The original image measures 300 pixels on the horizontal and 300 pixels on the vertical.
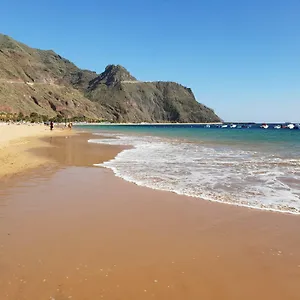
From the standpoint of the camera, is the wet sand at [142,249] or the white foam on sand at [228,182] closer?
the wet sand at [142,249]

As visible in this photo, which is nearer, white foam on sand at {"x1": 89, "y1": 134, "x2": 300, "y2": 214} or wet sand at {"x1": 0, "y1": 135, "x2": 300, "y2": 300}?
wet sand at {"x1": 0, "y1": 135, "x2": 300, "y2": 300}

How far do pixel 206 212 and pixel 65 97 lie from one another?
561ft

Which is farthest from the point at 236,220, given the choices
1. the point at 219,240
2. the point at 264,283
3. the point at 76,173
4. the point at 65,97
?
the point at 65,97

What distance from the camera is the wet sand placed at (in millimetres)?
4258

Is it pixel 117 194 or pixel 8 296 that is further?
pixel 117 194

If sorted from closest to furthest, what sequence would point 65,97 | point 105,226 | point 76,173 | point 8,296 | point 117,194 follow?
point 8,296, point 105,226, point 117,194, point 76,173, point 65,97

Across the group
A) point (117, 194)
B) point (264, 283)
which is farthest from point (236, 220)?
point (117, 194)

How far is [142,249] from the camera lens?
5547mm

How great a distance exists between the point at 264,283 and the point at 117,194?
19.1 ft

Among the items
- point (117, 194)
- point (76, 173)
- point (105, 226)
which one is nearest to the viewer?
point (105, 226)

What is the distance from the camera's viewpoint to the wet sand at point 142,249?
426cm

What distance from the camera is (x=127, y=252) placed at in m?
5.40

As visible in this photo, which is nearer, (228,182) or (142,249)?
(142,249)

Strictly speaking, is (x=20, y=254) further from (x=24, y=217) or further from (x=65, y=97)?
(x=65, y=97)
